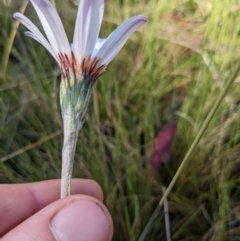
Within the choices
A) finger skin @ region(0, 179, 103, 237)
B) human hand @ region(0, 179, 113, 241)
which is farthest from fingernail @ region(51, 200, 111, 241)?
finger skin @ region(0, 179, 103, 237)

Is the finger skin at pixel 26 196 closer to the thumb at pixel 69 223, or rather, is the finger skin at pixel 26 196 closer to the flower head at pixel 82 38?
the thumb at pixel 69 223

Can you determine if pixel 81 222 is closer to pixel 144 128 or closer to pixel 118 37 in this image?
pixel 118 37

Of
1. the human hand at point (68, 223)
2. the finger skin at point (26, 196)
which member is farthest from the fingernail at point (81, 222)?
the finger skin at point (26, 196)

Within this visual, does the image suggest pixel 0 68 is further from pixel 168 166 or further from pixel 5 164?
pixel 168 166

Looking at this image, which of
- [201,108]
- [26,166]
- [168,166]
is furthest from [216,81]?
[26,166]

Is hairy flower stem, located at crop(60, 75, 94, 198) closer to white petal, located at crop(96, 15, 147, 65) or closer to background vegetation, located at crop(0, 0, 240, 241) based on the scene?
white petal, located at crop(96, 15, 147, 65)

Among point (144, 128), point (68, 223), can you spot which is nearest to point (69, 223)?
point (68, 223)
